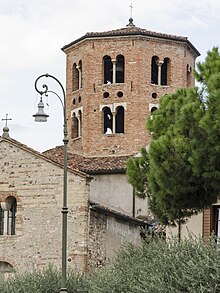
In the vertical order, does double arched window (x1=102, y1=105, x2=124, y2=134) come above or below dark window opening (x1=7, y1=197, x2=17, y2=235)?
above

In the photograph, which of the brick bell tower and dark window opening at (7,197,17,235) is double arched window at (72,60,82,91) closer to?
the brick bell tower

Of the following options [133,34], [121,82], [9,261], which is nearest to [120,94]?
[121,82]

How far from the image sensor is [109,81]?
51.4 metres

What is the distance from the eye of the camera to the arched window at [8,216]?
124 ft

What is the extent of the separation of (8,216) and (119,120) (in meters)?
14.0

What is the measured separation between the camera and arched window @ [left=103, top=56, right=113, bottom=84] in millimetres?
51312

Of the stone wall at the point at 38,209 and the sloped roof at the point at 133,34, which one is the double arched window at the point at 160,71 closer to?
the sloped roof at the point at 133,34

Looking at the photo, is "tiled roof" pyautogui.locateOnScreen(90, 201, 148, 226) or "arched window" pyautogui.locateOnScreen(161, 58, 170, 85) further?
"arched window" pyautogui.locateOnScreen(161, 58, 170, 85)

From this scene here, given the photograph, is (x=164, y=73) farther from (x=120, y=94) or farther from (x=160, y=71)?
(x=120, y=94)

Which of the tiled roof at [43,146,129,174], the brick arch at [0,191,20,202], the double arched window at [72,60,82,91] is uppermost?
the double arched window at [72,60,82,91]

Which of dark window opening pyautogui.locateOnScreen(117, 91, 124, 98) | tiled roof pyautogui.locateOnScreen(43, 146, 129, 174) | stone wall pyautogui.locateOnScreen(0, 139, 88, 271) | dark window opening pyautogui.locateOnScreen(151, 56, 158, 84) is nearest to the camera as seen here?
stone wall pyautogui.locateOnScreen(0, 139, 88, 271)

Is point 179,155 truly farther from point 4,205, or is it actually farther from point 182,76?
point 182,76

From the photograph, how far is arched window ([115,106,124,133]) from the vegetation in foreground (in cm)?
2410

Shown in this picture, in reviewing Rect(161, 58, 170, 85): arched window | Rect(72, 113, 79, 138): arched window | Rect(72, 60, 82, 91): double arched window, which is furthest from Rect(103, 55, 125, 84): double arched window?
Rect(72, 113, 79, 138): arched window
